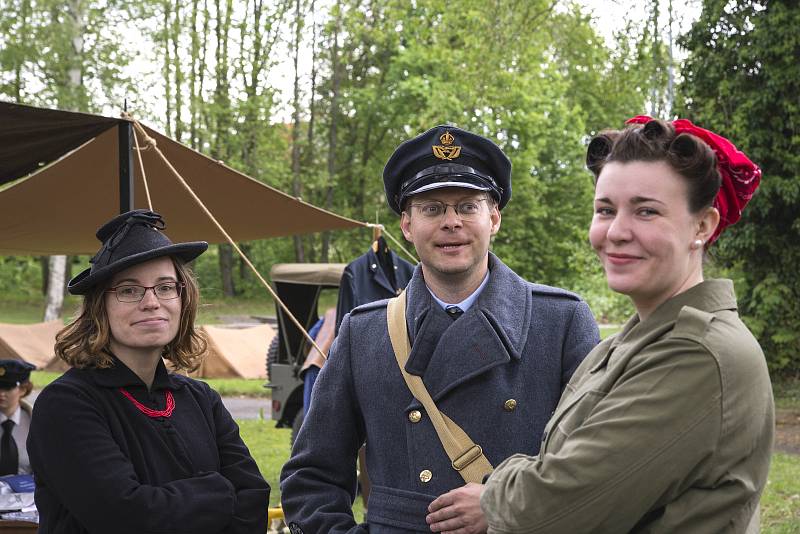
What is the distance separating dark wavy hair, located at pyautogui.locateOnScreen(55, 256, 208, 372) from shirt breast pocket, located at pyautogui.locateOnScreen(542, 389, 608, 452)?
1.62m

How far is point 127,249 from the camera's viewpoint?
3072 mm

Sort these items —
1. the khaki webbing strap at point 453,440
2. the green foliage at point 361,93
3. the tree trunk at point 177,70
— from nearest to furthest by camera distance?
the khaki webbing strap at point 453,440
the green foliage at point 361,93
the tree trunk at point 177,70

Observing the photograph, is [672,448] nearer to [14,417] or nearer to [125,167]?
[125,167]

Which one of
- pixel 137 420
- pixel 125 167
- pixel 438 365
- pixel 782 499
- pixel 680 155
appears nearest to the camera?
pixel 680 155

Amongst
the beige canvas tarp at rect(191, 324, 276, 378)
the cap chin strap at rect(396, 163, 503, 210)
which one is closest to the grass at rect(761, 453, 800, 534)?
the cap chin strap at rect(396, 163, 503, 210)

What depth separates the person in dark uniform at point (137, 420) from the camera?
107 inches

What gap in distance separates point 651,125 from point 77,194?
569cm

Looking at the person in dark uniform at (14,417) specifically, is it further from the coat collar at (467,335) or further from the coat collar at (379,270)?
the coat collar at (467,335)

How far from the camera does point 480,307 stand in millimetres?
2674

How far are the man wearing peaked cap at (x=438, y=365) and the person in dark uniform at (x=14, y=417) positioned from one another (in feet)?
11.3

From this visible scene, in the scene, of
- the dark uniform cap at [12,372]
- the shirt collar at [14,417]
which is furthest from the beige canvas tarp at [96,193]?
the shirt collar at [14,417]

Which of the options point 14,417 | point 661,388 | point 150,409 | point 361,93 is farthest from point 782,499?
point 361,93

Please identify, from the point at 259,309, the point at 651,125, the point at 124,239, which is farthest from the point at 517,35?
the point at 259,309

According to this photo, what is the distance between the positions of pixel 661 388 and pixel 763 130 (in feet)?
41.3
